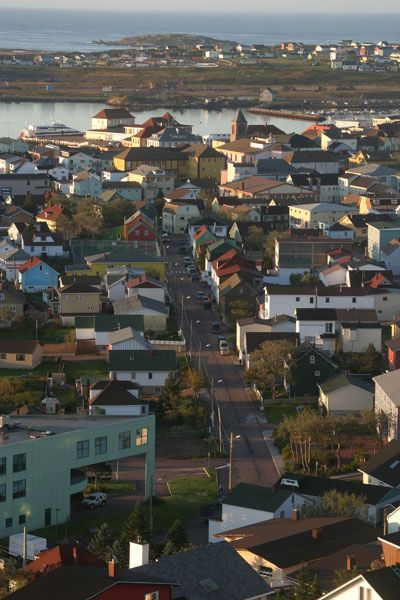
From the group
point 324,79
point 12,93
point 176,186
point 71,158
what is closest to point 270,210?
point 176,186

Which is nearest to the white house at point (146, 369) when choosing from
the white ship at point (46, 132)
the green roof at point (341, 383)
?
the green roof at point (341, 383)

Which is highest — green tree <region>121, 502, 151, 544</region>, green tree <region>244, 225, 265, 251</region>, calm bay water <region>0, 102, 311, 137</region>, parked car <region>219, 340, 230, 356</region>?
green tree <region>121, 502, 151, 544</region>

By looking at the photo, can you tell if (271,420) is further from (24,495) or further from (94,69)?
(94,69)

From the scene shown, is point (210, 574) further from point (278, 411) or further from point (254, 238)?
point (254, 238)

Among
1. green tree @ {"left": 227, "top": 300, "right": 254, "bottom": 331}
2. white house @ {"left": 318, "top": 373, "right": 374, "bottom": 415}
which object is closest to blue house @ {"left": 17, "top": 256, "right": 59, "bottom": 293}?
green tree @ {"left": 227, "top": 300, "right": 254, "bottom": 331}

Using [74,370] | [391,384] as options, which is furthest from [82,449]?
[74,370]

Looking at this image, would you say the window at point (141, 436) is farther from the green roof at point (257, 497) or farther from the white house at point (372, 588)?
the white house at point (372, 588)

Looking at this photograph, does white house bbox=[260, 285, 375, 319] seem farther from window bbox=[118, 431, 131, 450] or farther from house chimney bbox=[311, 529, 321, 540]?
house chimney bbox=[311, 529, 321, 540]
